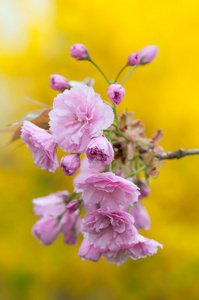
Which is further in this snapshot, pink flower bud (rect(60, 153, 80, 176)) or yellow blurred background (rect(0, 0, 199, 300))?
yellow blurred background (rect(0, 0, 199, 300))

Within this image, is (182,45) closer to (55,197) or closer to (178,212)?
(178,212)

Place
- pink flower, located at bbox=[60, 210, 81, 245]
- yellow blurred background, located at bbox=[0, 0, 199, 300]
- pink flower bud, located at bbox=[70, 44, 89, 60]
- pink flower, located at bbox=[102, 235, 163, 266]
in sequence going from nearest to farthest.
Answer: pink flower, located at bbox=[102, 235, 163, 266] < pink flower bud, located at bbox=[70, 44, 89, 60] < pink flower, located at bbox=[60, 210, 81, 245] < yellow blurred background, located at bbox=[0, 0, 199, 300]

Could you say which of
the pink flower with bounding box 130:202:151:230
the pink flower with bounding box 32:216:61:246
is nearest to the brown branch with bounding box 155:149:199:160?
the pink flower with bounding box 130:202:151:230

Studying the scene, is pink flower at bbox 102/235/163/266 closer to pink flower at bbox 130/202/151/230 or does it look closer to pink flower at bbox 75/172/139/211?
pink flower at bbox 75/172/139/211

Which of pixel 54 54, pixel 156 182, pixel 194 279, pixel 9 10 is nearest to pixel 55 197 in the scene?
pixel 194 279

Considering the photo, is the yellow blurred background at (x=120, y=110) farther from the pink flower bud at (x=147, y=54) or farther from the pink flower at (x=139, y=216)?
the pink flower bud at (x=147, y=54)

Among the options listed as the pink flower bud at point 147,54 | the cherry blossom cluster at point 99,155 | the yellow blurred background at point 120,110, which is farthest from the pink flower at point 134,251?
the yellow blurred background at point 120,110

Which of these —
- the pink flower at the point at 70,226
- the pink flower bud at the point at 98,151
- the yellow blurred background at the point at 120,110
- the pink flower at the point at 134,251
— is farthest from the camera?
the yellow blurred background at the point at 120,110
